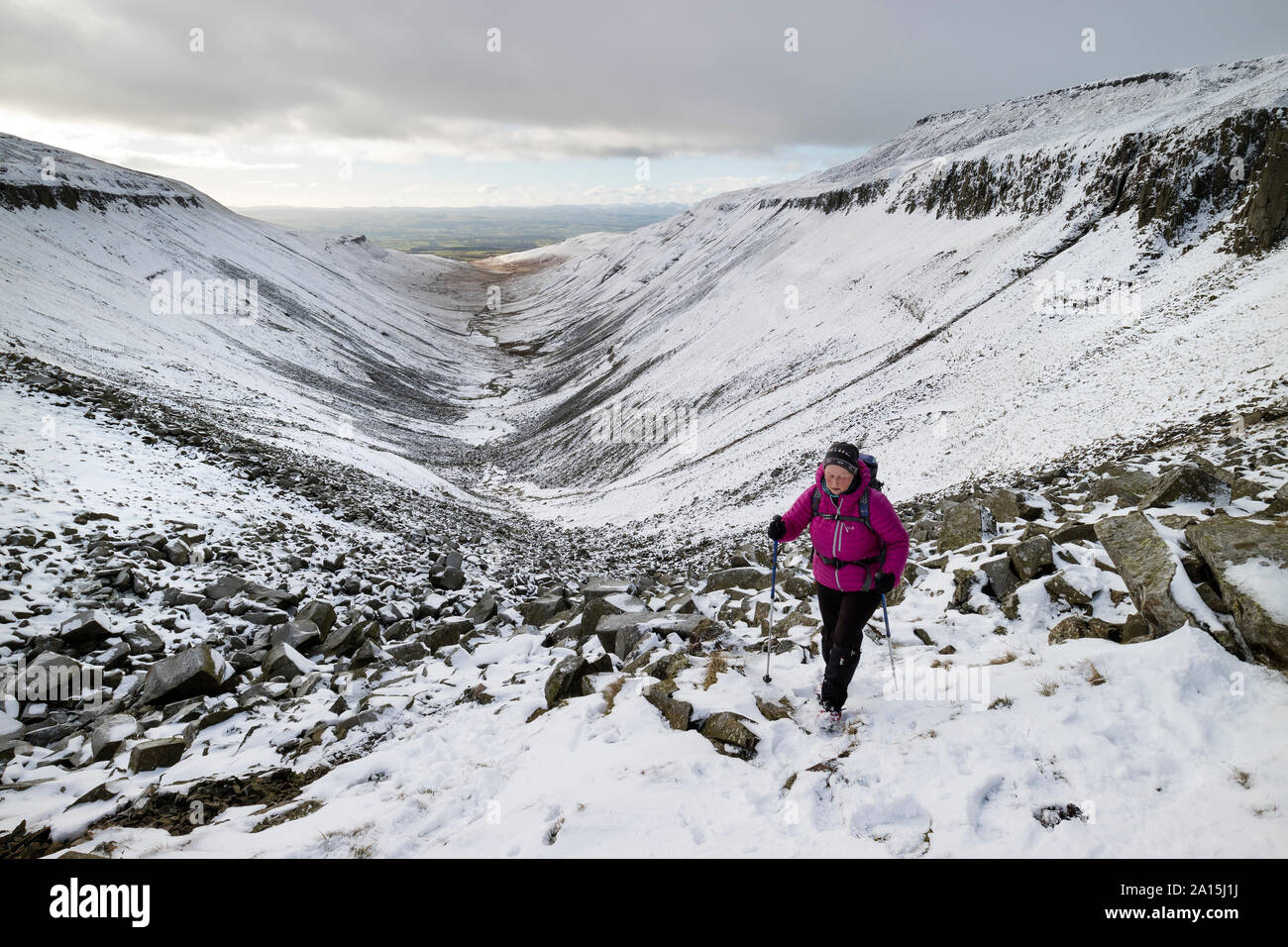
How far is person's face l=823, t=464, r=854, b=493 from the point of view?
225 inches

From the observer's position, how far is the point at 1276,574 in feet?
17.3

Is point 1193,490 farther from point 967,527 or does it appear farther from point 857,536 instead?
point 857,536

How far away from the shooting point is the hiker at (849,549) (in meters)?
5.79

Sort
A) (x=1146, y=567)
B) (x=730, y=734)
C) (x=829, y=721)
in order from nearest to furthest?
(x=730, y=734)
(x=829, y=721)
(x=1146, y=567)

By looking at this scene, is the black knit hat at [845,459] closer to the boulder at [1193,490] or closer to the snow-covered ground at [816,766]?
the snow-covered ground at [816,766]

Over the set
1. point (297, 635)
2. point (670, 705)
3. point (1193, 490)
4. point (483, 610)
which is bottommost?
point (483, 610)

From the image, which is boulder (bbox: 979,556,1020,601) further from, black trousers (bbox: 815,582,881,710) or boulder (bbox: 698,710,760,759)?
boulder (bbox: 698,710,760,759)

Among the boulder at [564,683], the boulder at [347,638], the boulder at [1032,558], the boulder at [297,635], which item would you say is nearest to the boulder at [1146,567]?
the boulder at [1032,558]

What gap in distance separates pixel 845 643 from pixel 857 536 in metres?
1.18

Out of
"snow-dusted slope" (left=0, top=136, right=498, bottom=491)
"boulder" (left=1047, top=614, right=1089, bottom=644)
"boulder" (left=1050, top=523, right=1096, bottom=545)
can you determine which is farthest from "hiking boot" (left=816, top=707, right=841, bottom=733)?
"snow-dusted slope" (left=0, top=136, right=498, bottom=491)

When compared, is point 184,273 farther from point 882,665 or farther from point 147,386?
point 882,665

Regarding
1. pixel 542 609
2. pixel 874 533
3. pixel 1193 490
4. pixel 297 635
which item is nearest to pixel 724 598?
pixel 542 609

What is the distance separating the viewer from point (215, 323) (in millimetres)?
50750

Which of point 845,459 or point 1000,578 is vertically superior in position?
Answer: point 845,459
